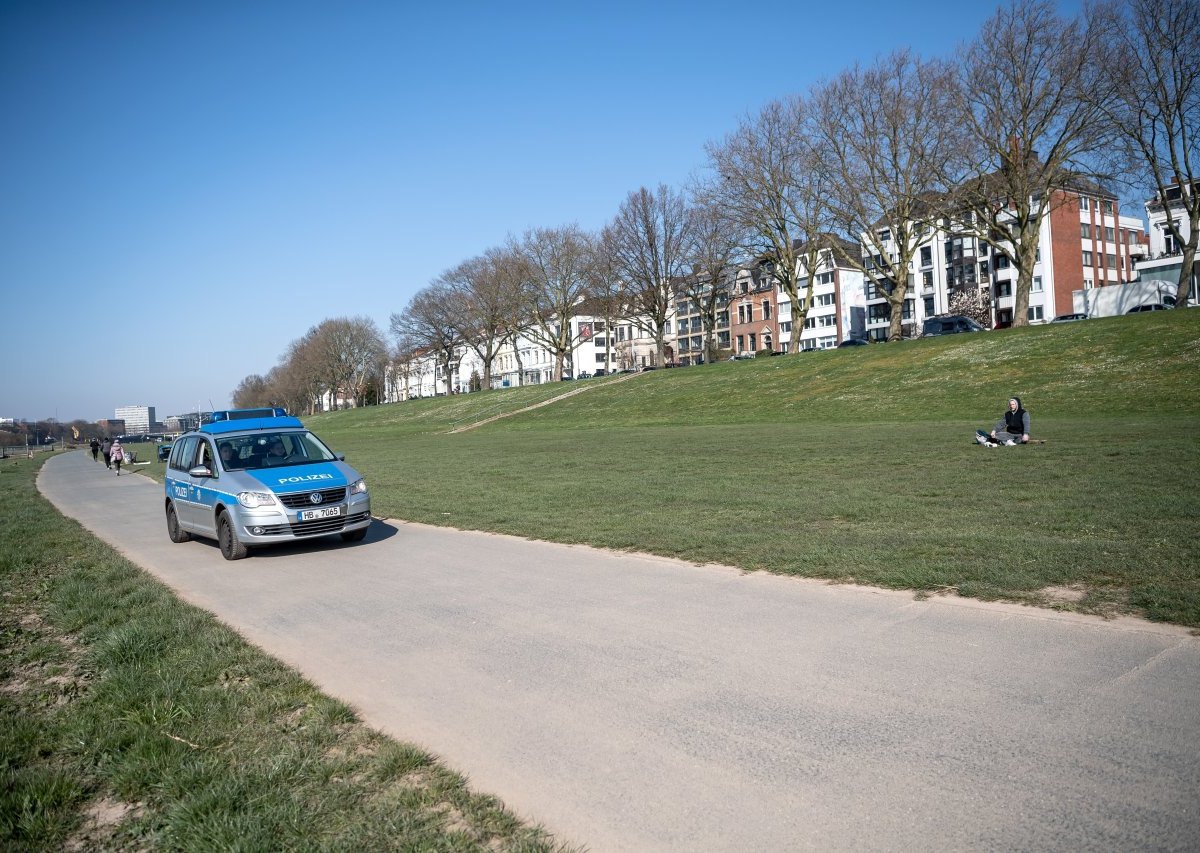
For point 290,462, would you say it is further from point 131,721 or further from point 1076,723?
point 1076,723

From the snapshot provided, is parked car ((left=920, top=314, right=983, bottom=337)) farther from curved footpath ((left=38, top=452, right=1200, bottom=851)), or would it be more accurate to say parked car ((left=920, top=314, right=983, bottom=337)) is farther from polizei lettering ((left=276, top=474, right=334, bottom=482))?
curved footpath ((left=38, top=452, right=1200, bottom=851))

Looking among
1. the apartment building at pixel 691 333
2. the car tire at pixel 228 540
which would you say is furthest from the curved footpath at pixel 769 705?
the apartment building at pixel 691 333

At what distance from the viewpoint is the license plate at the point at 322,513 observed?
10.7 meters

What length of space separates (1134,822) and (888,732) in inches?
44.6

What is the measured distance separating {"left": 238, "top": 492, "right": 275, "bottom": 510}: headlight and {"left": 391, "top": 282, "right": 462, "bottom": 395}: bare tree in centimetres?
7557

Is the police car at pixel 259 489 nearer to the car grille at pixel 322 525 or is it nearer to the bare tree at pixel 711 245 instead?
the car grille at pixel 322 525

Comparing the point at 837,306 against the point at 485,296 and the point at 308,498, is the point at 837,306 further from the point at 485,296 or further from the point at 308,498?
the point at 308,498

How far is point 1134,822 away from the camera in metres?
3.18

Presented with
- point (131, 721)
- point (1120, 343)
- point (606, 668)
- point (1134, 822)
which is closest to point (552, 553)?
point (606, 668)

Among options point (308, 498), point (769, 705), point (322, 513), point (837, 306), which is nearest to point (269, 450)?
point (308, 498)

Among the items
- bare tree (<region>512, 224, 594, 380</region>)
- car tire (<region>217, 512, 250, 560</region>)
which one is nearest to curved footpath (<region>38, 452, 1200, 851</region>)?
car tire (<region>217, 512, 250, 560</region>)

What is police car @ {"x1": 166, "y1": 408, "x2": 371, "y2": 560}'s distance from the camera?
10.6m

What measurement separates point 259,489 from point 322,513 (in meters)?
0.88

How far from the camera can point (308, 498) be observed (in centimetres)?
1077
